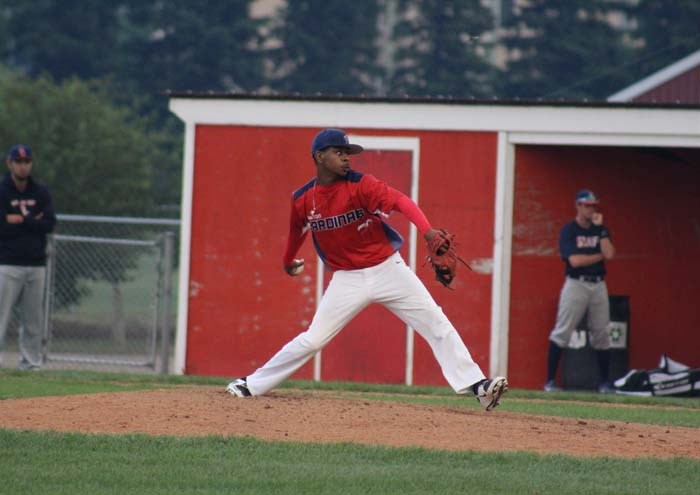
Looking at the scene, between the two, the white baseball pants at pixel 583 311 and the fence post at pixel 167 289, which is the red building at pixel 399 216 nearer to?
the fence post at pixel 167 289

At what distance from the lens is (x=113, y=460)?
7.86 meters

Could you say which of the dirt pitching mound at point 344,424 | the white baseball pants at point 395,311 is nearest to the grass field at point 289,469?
the dirt pitching mound at point 344,424

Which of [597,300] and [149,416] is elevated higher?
[597,300]

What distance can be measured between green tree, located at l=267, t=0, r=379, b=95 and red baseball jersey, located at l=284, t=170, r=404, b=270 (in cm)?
3537

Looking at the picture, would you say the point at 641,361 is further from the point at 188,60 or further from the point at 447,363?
the point at 188,60

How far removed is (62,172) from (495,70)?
19.1 metres

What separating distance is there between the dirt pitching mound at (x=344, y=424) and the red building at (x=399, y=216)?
5.18m

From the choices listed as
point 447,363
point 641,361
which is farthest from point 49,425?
point 641,361

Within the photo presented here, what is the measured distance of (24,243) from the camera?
14148 mm

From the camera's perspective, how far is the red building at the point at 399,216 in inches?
594

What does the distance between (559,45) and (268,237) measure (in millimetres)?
29530

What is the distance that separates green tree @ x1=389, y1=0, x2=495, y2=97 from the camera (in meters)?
42.6

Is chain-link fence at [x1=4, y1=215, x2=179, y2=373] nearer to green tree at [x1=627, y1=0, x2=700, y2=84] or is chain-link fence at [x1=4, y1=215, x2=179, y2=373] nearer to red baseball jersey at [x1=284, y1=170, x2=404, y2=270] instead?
red baseball jersey at [x1=284, y1=170, x2=404, y2=270]

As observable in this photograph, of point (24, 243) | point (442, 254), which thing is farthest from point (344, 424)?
point (24, 243)
